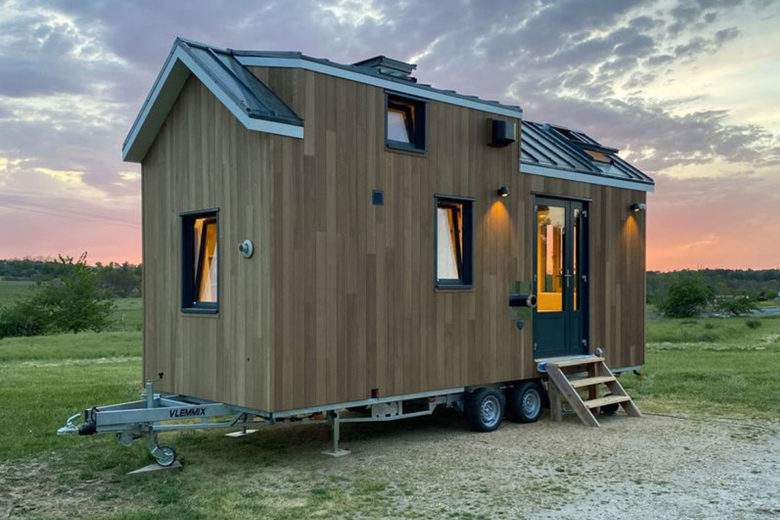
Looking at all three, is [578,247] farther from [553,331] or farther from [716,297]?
[716,297]

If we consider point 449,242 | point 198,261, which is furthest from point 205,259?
point 449,242

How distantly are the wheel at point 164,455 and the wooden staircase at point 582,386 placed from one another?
500cm

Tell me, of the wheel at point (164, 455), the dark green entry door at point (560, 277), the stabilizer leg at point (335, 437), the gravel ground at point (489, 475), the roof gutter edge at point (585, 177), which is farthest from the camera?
the dark green entry door at point (560, 277)

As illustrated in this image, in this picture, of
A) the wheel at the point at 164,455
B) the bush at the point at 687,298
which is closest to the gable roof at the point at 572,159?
the wheel at the point at 164,455

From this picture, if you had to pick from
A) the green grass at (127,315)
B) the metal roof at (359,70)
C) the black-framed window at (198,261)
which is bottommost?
the green grass at (127,315)

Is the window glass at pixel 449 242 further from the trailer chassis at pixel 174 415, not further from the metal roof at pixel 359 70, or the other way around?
the trailer chassis at pixel 174 415

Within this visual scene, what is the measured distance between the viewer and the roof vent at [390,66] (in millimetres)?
8984

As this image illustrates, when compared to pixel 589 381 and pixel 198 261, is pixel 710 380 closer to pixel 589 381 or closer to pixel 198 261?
pixel 589 381

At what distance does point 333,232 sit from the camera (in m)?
7.59

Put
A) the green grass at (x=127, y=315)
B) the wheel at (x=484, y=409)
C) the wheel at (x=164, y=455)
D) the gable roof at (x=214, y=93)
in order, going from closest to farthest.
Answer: the gable roof at (x=214, y=93) < the wheel at (x=164, y=455) < the wheel at (x=484, y=409) < the green grass at (x=127, y=315)

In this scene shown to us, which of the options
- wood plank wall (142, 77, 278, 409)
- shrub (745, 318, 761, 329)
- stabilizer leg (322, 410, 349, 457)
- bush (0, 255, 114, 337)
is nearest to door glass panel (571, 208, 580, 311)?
stabilizer leg (322, 410, 349, 457)

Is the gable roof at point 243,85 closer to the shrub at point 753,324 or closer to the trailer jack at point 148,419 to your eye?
the trailer jack at point 148,419

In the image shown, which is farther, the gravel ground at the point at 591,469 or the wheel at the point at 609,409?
the wheel at the point at 609,409

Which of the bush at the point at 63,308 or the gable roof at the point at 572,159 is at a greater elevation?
the gable roof at the point at 572,159
